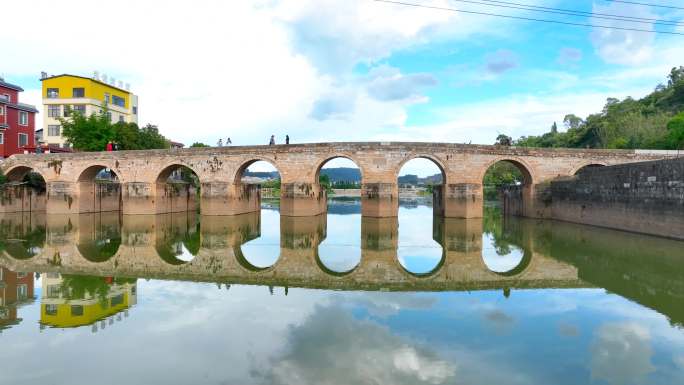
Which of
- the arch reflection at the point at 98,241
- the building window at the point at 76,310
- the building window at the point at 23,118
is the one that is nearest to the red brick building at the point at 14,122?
the building window at the point at 23,118

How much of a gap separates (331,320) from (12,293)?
6377mm

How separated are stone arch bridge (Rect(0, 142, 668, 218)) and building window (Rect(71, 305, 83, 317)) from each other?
1847 cm

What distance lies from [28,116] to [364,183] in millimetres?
30704

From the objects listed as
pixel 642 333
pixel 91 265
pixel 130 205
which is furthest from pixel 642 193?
pixel 130 205

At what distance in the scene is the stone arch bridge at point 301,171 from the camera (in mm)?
25641

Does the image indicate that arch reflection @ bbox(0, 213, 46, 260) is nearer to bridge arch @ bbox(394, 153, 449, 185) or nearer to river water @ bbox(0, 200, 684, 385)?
river water @ bbox(0, 200, 684, 385)

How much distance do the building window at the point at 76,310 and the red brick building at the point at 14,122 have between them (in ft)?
109

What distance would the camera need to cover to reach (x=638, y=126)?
4266cm

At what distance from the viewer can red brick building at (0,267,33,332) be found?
6768 mm

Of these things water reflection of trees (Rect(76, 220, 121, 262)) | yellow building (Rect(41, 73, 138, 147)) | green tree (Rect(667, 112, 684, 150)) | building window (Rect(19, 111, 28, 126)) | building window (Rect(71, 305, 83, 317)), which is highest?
yellow building (Rect(41, 73, 138, 147))

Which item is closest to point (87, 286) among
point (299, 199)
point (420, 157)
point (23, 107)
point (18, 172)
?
point (299, 199)

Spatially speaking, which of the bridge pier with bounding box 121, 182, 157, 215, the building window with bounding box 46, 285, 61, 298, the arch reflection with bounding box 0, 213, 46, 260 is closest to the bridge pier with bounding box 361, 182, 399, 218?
the bridge pier with bounding box 121, 182, 157, 215

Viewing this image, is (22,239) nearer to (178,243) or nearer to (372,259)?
(178,243)

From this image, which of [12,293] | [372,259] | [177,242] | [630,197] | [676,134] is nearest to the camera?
[12,293]
